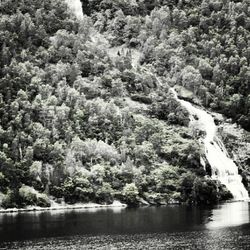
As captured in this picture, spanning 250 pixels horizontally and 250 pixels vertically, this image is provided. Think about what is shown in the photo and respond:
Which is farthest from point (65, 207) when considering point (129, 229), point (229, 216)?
point (129, 229)

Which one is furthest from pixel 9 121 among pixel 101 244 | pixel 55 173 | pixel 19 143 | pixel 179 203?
pixel 101 244

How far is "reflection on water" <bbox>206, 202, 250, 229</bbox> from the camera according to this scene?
5128 inches

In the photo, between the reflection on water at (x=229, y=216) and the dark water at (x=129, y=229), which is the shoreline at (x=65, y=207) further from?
the reflection on water at (x=229, y=216)

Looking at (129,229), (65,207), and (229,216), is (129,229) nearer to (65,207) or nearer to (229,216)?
(229,216)

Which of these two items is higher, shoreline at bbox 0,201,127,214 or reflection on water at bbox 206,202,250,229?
shoreline at bbox 0,201,127,214

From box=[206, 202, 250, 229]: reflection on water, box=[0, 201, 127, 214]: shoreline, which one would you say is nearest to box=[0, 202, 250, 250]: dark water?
box=[206, 202, 250, 229]: reflection on water

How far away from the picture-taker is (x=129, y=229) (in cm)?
12450

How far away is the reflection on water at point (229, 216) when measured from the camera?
130 m

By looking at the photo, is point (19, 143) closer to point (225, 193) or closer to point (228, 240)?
point (225, 193)

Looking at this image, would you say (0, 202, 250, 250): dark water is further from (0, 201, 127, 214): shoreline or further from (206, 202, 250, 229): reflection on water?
(0, 201, 127, 214): shoreline

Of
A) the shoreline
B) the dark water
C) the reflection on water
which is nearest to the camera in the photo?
the dark water

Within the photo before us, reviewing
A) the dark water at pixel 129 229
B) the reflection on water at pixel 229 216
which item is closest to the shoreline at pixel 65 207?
the dark water at pixel 129 229

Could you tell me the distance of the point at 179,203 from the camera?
184375mm

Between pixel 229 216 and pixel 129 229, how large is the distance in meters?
29.4
